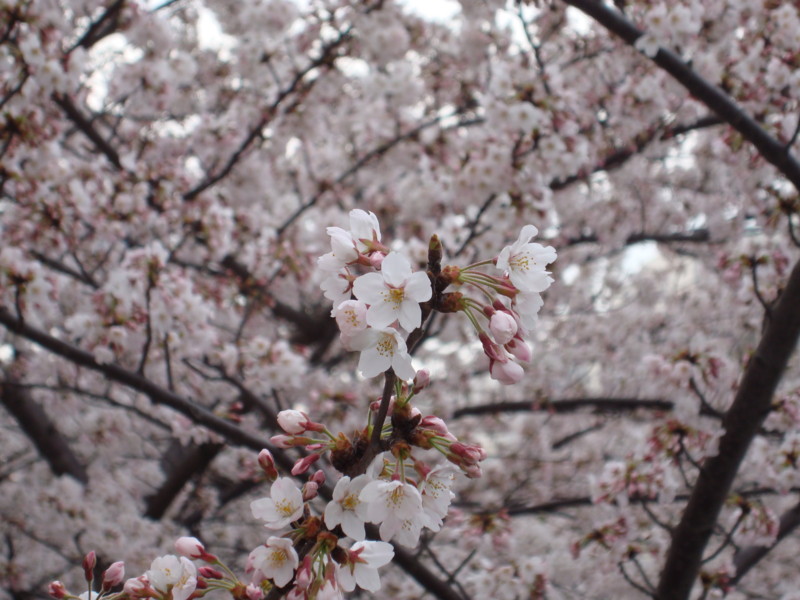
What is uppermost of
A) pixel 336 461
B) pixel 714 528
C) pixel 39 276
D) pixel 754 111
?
pixel 754 111

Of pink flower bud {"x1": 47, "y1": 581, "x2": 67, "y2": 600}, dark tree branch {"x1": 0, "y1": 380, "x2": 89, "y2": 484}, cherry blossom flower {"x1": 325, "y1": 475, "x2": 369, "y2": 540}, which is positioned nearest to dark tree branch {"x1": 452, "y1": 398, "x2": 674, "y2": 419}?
dark tree branch {"x1": 0, "y1": 380, "x2": 89, "y2": 484}

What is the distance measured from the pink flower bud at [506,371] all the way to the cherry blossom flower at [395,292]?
0.20 m

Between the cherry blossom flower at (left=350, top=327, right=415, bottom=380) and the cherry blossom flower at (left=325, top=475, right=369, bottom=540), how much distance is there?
0.70ft

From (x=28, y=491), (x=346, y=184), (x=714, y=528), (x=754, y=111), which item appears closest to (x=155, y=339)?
(x=28, y=491)

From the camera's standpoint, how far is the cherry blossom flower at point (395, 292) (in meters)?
1.14

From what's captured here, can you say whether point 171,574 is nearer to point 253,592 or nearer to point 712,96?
point 253,592

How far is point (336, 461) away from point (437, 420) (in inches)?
8.6

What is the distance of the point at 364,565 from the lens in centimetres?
119

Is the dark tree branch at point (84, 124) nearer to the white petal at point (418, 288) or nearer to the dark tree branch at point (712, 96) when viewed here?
the dark tree branch at point (712, 96)

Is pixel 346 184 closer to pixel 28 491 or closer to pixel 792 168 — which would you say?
pixel 28 491

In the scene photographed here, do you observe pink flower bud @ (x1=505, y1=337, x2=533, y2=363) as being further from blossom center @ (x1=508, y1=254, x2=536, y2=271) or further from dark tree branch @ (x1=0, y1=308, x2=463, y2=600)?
dark tree branch @ (x1=0, y1=308, x2=463, y2=600)

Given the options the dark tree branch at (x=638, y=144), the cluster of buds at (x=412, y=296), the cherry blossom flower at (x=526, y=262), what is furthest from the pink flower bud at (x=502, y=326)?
the dark tree branch at (x=638, y=144)

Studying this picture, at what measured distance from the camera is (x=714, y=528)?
2.48 m

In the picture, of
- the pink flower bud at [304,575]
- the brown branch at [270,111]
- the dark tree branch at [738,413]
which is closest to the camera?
the pink flower bud at [304,575]
